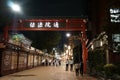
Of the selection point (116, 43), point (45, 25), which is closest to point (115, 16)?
point (116, 43)

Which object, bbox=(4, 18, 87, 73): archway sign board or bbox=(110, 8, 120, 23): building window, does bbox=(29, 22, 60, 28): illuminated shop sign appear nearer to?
bbox=(4, 18, 87, 73): archway sign board

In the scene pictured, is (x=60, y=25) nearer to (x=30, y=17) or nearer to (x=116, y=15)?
(x=30, y=17)

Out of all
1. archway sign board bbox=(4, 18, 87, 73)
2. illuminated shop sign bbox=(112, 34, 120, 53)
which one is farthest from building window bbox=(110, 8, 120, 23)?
archway sign board bbox=(4, 18, 87, 73)

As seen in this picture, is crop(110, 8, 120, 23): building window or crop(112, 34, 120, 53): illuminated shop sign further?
crop(112, 34, 120, 53): illuminated shop sign

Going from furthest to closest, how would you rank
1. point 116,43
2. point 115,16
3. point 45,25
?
point 45,25, point 116,43, point 115,16

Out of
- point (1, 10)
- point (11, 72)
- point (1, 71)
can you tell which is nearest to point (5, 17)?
point (1, 10)

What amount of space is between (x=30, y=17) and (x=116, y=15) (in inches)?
977

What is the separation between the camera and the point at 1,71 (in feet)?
89.6

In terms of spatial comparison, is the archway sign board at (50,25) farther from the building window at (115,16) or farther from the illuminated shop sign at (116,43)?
the building window at (115,16)

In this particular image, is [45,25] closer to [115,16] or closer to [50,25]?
[50,25]

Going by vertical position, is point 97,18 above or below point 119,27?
above

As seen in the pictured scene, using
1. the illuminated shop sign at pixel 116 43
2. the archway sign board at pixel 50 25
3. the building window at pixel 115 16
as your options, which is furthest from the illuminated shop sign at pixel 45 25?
the building window at pixel 115 16

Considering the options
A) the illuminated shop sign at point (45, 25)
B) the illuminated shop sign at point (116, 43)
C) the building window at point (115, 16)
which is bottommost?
the illuminated shop sign at point (116, 43)

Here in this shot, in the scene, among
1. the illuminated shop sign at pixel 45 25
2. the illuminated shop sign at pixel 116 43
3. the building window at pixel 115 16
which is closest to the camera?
the building window at pixel 115 16
